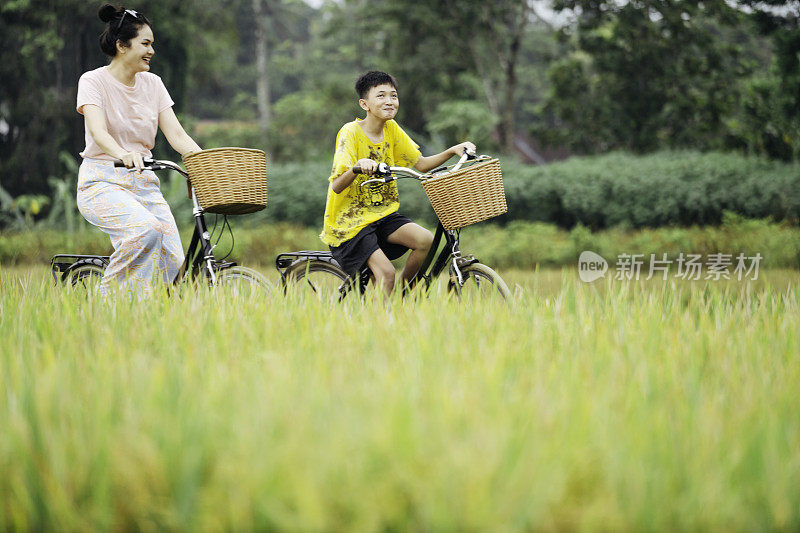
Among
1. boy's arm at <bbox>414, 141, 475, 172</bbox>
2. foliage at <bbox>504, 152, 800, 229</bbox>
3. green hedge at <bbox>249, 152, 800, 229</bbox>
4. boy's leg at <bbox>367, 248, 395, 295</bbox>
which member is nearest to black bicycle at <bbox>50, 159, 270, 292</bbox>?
boy's leg at <bbox>367, 248, 395, 295</bbox>

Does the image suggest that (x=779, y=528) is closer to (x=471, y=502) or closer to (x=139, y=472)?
(x=471, y=502)

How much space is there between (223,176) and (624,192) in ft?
33.6

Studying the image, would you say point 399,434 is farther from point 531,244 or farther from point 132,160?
point 531,244

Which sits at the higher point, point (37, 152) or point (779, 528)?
point (37, 152)

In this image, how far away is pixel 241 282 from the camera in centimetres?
466

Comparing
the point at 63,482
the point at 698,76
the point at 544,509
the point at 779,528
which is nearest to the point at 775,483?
the point at 779,528

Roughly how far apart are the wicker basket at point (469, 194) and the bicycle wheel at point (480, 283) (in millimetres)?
413

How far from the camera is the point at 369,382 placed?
2.72 meters

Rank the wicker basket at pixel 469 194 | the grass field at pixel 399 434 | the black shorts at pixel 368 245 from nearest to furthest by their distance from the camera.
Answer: the grass field at pixel 399 434 → the wicker basket at pixel 469 194 → the black shorts at pixel 368 245

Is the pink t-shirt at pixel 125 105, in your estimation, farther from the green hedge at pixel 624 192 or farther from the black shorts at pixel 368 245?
the green hedge at pixel 624 192

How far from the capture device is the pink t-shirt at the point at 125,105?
4.61m

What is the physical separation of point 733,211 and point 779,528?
1169cm

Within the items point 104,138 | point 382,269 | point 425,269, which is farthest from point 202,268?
point 425,269

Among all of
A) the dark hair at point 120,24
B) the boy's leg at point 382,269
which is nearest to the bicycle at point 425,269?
the boy's leg at point 382,269
